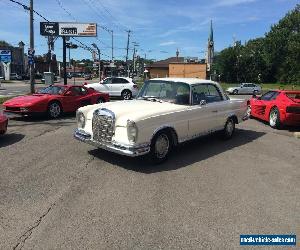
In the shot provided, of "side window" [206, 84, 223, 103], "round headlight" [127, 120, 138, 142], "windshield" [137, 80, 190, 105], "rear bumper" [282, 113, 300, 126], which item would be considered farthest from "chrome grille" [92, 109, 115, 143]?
"rear bumper" [282, 113, 300, 126]

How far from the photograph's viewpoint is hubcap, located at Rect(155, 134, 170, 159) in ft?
23.2

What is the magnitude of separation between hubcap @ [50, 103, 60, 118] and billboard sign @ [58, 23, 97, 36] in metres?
22.4

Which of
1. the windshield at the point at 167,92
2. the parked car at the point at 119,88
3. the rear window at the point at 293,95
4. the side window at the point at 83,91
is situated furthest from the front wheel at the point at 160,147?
the parked car at the point at 119,88

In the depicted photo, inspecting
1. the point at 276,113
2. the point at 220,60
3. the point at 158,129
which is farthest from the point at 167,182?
the point at 220,60

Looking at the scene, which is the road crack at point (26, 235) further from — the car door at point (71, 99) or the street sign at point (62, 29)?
the street sign at point (62, 29)

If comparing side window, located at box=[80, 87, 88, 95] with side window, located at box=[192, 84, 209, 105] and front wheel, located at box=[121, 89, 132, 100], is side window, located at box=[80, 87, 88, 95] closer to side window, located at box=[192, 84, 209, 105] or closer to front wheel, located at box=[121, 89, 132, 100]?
side window, located at box=[192, 84, 209, 105]

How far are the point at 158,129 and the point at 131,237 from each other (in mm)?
3051

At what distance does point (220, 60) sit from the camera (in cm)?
8444

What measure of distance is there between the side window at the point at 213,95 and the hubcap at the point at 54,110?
6.48 meters

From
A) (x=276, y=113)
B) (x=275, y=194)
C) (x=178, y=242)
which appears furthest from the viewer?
(x=276, y=113)

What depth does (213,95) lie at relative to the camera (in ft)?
30.0

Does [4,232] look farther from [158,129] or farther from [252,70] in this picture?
[252,70]

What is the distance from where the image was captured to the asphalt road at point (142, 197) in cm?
422

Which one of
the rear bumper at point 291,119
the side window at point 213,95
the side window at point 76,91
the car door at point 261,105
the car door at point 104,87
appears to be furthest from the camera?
the car door at point 104,87
